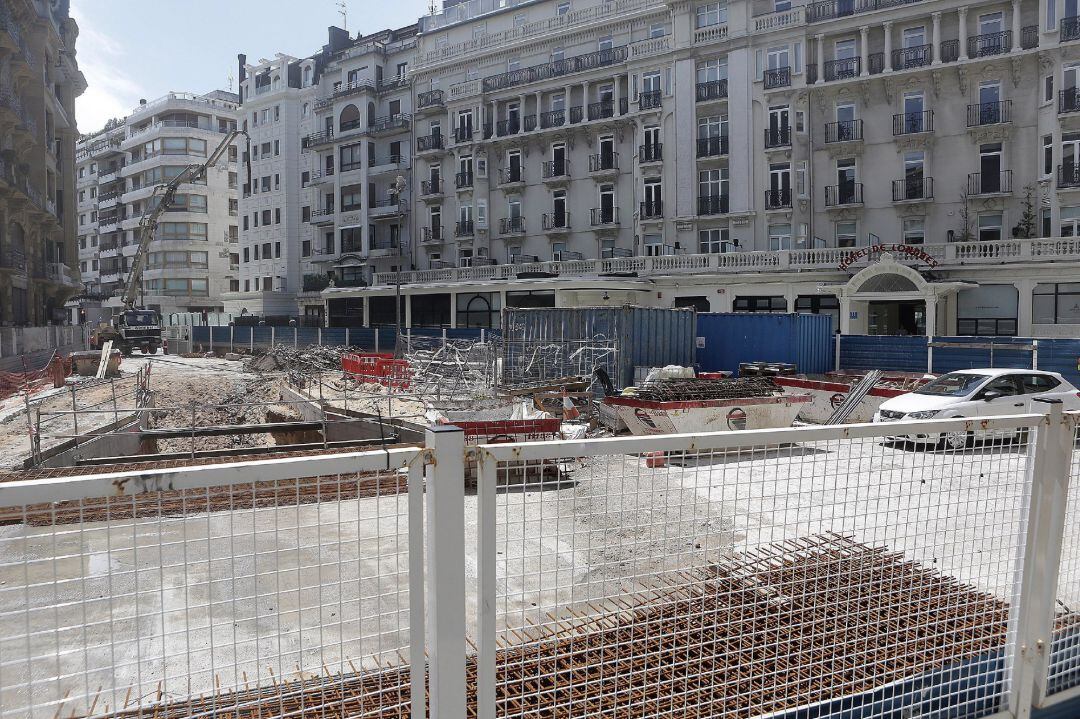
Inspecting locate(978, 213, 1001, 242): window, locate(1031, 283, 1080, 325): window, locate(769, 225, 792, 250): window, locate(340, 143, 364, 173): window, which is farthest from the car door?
locate(340, 143, 364, 173): window

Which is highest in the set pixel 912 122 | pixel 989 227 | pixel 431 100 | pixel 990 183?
pixel 431 100

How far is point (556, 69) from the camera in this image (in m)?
45.5

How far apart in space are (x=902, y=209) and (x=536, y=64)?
24.5m

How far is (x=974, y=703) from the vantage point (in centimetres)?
356

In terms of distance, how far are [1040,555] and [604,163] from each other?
42918mm

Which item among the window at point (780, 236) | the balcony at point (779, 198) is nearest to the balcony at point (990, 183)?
the balcony at point (779, 198)

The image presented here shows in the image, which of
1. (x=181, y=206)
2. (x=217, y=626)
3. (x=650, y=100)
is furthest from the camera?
(x=181, y=206)

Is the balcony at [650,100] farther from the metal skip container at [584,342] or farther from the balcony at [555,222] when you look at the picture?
the metal skip container at [584,342]

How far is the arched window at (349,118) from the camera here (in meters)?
56.7

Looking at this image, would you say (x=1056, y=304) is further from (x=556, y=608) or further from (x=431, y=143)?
(x=431, y=143)

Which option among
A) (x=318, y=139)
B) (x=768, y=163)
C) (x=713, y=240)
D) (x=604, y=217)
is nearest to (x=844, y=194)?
(x=768, y=163)

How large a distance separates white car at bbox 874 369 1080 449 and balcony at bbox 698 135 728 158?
26652mm

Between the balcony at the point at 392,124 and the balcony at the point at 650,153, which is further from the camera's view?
the balcony at the point at 392,124

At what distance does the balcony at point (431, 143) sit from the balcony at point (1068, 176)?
118ft
